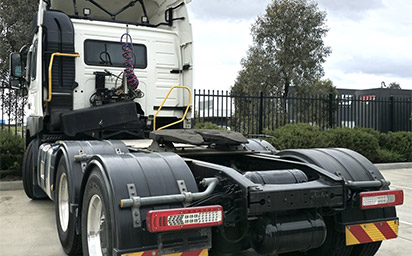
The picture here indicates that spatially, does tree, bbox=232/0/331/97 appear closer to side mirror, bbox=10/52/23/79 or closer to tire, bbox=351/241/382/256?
side mirror, bbox=10/52/23/79

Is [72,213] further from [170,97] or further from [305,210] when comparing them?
[170,97]

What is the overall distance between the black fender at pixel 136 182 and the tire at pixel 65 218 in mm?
1109

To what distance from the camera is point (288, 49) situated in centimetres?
2442

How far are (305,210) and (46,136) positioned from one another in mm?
4725

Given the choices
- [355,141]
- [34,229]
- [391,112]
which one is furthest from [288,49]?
[34,229]

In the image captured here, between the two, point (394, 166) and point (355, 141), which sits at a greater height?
point (355, 141)

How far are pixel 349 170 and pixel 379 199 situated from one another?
43 cm

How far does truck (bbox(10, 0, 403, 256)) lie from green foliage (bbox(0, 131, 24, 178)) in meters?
2.06

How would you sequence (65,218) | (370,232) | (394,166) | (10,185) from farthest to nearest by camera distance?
(394,166)
(10,185)
(65,218)
(370,232)

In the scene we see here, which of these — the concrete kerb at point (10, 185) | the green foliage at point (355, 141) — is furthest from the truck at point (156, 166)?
the green foliage at point (355, 141)

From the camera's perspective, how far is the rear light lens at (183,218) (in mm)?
2746

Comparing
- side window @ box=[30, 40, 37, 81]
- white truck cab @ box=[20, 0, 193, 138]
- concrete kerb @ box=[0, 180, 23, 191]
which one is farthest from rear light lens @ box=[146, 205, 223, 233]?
concrete kerb @ box=[0, 180, 23, 191]

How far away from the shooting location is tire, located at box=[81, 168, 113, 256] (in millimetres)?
3045

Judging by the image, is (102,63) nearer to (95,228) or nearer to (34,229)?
(34,229)
